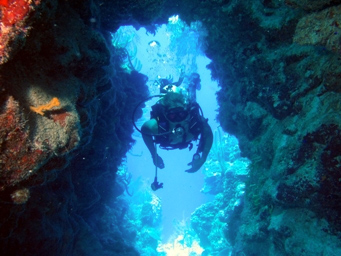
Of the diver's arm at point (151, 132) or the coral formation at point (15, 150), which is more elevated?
the diver's arm at point (151, 132)

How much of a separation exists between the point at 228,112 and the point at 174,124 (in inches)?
99.0

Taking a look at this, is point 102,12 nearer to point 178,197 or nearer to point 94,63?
point 94,63

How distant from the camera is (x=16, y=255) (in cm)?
270

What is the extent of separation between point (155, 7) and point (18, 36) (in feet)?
12.6

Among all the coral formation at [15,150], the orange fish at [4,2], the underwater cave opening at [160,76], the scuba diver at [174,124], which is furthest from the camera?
the underwater cave opening at [160,76]

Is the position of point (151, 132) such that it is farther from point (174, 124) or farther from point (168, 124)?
point (174, 124)

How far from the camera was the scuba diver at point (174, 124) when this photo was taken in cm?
459

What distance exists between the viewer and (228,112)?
6.47 m

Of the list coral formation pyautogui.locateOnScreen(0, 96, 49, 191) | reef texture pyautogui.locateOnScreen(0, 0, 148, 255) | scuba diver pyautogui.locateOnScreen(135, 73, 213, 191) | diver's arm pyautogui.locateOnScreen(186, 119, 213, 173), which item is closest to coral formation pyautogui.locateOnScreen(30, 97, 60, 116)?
reef texture pyautogui.locateOnScreen(0, 0, 148, 255)

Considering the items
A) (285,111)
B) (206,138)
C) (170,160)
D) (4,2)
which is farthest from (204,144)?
(170,160)

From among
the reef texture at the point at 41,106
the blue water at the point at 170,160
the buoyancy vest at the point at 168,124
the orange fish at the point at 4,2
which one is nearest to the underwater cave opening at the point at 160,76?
the blue water at the point at 170,160

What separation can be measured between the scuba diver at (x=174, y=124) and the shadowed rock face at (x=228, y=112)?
1.12 metres

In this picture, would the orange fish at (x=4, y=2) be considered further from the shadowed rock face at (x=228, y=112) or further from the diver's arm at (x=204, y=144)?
the diver's arm at (x=204, y=144)

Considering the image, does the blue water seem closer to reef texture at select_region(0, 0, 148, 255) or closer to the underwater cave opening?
the underwater cave opening
